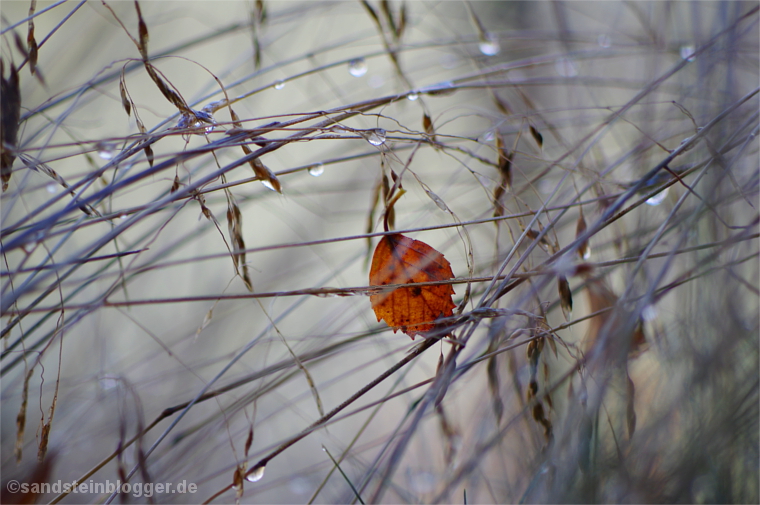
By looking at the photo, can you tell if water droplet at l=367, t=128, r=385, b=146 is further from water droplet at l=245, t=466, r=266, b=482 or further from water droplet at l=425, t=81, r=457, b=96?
water droplet at l=245, t=466, r=266, b=482

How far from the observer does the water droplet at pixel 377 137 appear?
1.60 ft

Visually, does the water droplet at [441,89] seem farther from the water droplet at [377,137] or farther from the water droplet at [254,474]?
the water droplet at [254,474]

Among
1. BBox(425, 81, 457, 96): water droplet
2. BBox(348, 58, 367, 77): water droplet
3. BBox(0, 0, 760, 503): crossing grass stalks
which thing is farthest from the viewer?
BBox(348, 58, 367, 77): water droplet

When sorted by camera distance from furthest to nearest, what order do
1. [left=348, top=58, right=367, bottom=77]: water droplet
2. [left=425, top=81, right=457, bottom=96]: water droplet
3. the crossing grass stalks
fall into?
1. [left=348, top=58, right=367, bottom=77]: water droplet
2. [left=425, top=81, right=457, bottom=96]: water droplet
3. the crossing grass stalks

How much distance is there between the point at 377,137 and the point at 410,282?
0.15m

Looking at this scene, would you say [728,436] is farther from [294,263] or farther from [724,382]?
[294,263]

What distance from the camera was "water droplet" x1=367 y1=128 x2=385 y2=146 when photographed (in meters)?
0.49

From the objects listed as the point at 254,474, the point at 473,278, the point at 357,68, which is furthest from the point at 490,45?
the point at 254,474

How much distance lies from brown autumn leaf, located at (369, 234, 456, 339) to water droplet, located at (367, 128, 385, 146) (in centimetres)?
10

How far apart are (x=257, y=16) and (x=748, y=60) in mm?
769

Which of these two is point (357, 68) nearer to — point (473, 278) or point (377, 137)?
point (377, 137)

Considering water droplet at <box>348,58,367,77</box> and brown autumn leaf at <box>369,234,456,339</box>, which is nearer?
brown autumn leaf at <box>369,234,456,339</box>

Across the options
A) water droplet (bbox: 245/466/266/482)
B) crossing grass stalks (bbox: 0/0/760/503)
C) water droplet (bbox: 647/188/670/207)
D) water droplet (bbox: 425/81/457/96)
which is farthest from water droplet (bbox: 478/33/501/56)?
water droplet (bbox: 245/466/266/482)

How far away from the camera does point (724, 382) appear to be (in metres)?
0.59
